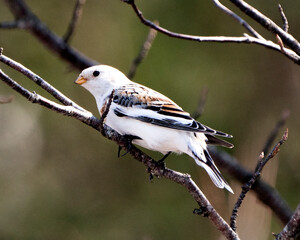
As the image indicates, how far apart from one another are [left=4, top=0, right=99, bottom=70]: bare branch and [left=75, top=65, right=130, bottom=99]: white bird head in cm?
63

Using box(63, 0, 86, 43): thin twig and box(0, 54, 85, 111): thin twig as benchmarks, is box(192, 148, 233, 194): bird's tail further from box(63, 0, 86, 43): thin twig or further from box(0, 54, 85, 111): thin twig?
box(63, 0, 86, 43): thin twig

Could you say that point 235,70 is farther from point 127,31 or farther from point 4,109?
point 4,109

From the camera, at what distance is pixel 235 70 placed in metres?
6.36

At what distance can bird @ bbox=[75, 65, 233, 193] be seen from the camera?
10.9 ft

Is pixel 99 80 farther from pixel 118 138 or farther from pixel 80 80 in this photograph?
pixel 118 138

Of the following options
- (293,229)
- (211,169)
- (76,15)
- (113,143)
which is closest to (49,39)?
(76,15)

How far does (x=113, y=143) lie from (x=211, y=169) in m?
3.22

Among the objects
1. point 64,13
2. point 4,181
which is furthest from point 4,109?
point 64,13

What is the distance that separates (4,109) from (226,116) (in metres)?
2.70

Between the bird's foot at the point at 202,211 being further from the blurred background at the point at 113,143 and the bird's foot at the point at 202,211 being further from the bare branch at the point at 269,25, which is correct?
the blurred background at the point at 113,143

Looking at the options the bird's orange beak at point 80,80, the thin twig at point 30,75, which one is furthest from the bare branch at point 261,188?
the thin twig at point 30,75

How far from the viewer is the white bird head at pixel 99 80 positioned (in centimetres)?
407

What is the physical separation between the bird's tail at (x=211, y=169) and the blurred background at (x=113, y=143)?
2354 mm

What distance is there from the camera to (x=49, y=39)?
4.91 metres
